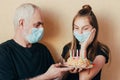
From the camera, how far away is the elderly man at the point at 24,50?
1.59m

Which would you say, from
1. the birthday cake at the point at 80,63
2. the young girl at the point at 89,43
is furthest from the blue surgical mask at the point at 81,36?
the birthday cake at the point at 80,63

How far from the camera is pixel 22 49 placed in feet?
5.48

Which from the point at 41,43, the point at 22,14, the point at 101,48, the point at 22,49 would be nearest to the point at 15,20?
the point at 22,14

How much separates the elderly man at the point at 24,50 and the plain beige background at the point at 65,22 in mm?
176

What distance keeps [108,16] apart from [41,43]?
0.52m

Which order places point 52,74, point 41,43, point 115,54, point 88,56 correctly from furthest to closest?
1. point 115,54
2. point 41,43
3. point 88,56
4. point 52,74

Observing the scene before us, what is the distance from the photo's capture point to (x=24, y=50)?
1.67m

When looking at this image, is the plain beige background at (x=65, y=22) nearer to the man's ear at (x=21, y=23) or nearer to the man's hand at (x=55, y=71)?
the man's ear at (x=21, y=23)

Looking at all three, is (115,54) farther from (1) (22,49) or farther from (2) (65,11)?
(1) (22,49)

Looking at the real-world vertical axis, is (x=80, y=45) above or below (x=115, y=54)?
above

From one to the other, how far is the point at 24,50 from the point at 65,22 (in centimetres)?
41

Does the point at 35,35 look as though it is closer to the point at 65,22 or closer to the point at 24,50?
the point at 24,50

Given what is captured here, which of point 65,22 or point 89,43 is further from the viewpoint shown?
point 65,22

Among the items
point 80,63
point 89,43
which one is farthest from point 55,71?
point 89,43
